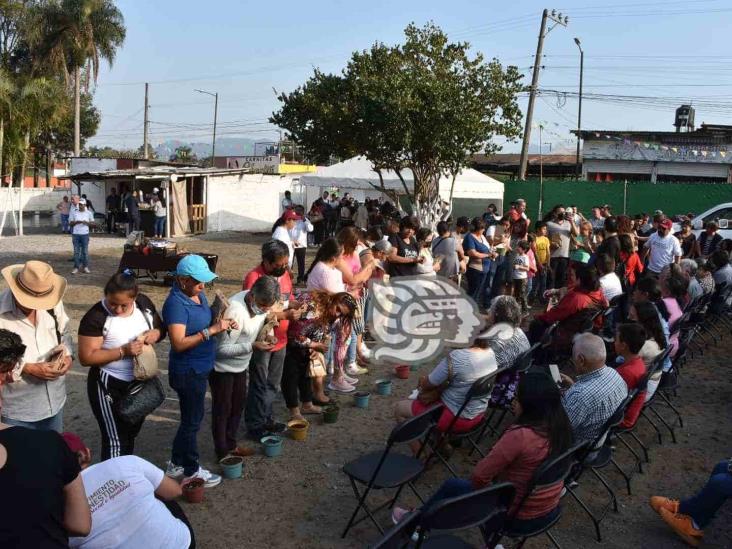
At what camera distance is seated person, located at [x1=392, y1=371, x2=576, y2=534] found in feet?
10.0

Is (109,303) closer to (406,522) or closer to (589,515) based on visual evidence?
(406,522)

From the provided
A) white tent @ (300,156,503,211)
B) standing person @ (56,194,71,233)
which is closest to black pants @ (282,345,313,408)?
white tent @ (300,156,503,211)

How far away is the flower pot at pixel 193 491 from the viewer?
Answer: 3965 millimetres

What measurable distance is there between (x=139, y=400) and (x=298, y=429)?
5.19ft

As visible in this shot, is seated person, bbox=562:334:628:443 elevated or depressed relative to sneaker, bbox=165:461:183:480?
elevated

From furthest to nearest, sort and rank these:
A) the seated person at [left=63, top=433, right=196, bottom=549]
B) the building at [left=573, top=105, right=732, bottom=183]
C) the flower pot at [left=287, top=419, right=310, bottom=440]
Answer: the building at [left=573, top=105, right=732, bottom=183], the flower pot at [left=287, top=419, right=310, bottom=440], the seated person at [left=63, top=433, right=196, bottom=549]

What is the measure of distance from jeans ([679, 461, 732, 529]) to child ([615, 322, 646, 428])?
0.70 metres

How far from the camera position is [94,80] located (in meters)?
36.3

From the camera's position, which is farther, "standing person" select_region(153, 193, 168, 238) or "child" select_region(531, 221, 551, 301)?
"standing person" select_region(153, 193, 168, 238)

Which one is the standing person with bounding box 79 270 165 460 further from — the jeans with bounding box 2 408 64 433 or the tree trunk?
the tree trunk

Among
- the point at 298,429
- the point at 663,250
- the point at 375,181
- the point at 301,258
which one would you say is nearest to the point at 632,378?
the point at 298,429

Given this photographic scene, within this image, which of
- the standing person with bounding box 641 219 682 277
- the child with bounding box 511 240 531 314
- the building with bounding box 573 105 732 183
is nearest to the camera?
the standing person with bounding box 641 219 682 277

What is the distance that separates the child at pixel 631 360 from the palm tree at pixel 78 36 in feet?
114

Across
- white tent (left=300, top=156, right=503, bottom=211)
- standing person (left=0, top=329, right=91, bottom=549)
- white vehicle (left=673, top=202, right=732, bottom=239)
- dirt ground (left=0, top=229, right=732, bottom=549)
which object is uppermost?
white tent (left=300, top=156, right=503, bottom=211)
